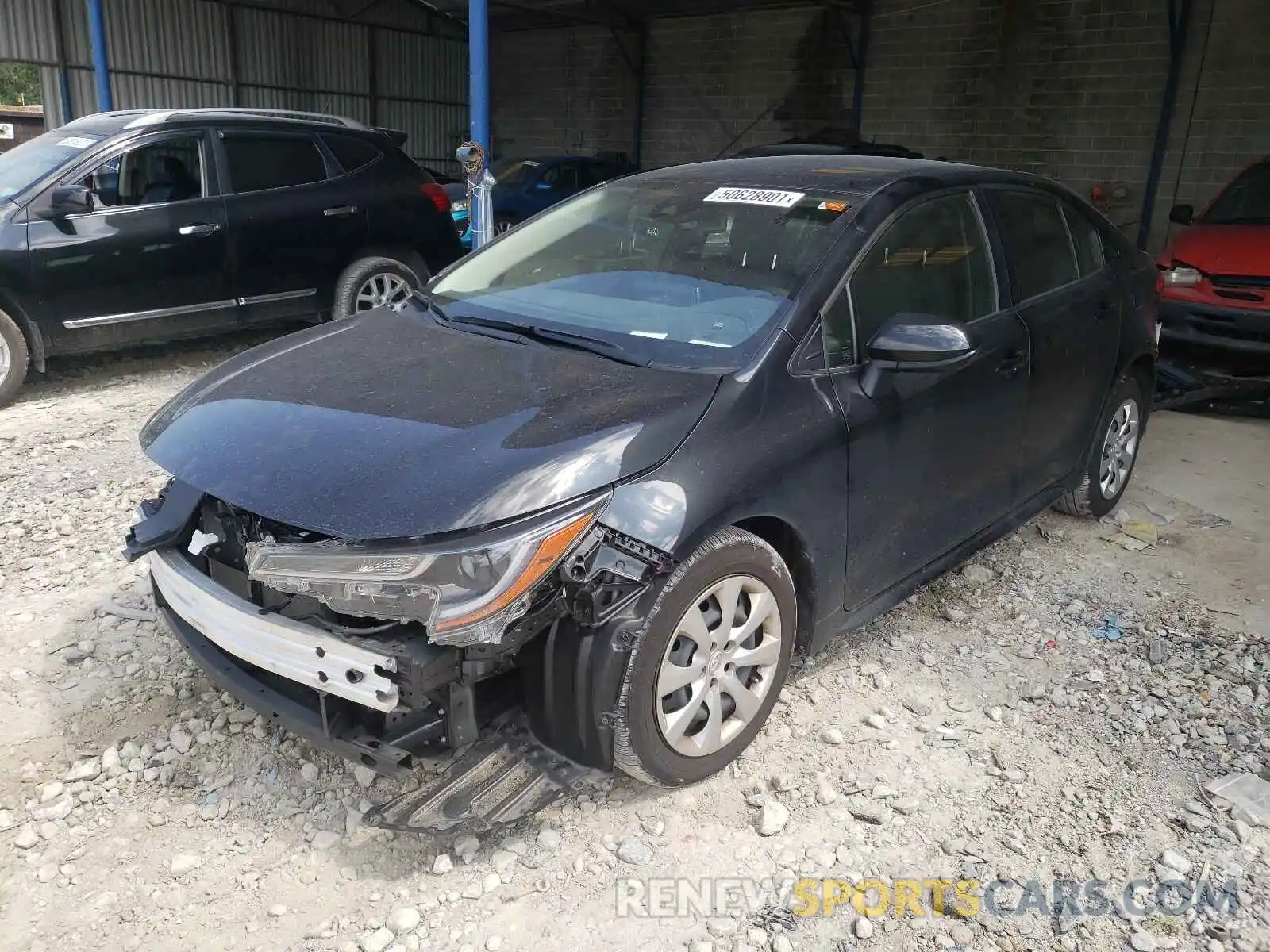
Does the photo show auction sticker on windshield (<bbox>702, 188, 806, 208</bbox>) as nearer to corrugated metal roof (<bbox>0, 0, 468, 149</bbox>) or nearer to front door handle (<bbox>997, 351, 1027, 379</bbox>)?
front door handle (<bbox>997, 351, 1027, 379</bbox>)

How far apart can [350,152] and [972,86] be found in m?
10.7

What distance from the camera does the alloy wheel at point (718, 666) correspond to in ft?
8.02

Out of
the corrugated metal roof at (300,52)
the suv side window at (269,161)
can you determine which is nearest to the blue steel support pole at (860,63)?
the corrugated metal roof at (300,52)

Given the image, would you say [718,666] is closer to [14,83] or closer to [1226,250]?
[1226,250]

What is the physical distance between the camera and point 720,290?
293 cm

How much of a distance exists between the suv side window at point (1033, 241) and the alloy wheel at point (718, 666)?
170 cm

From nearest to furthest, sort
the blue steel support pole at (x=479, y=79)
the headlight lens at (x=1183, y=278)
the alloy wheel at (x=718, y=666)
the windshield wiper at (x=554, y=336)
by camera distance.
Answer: the alloy wheel at (x=718, y=666) < the windshield wiper at (x=554, y=336) < the headlight lens at (x=1183, y=278) < the blue steel support pole at (x=479, y=79)

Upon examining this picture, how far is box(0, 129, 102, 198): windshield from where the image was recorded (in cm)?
591

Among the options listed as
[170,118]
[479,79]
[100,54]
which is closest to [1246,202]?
[479,79]

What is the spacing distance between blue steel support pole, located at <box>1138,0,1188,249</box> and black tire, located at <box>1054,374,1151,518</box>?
30.7 ft

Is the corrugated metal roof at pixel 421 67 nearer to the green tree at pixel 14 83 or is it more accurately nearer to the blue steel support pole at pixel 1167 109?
the blue steel support pole at pixel 1167 109

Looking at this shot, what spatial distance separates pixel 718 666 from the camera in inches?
101

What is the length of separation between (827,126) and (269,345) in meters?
14.7

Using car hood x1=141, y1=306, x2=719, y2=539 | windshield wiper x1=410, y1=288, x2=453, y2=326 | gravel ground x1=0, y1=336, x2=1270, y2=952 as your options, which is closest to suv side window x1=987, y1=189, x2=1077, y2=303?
gravel ground x1=0, y1=336, x2=1270, y2=952
